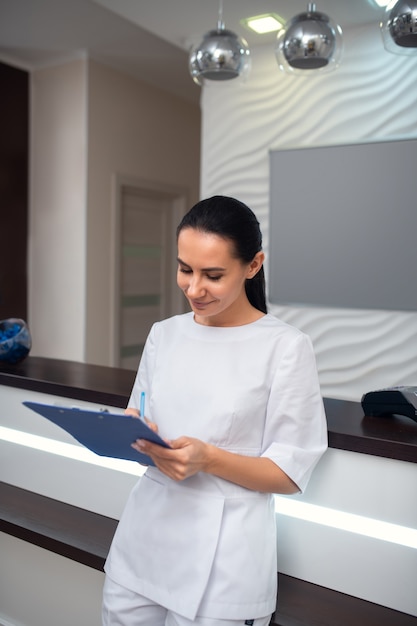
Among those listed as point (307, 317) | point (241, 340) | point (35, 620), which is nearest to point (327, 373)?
point (307, 317)

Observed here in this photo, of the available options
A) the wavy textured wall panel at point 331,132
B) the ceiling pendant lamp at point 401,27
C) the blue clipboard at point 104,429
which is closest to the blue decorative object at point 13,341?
the blue clipboard at point 104,429

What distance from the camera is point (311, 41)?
2.30 metres

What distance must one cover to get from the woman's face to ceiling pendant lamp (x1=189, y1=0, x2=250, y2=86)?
1457 mm

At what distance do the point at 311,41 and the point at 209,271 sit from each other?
1464mm

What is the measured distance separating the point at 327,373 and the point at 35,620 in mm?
2284

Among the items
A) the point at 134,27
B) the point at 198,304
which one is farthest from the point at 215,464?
the point at 134,27

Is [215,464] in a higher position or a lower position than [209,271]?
lower

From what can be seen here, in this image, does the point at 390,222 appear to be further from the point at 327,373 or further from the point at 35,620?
the point at 35,620

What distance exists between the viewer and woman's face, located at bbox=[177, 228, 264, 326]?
4.14 ft

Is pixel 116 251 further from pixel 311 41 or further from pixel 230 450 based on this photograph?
→ pixel 230 450

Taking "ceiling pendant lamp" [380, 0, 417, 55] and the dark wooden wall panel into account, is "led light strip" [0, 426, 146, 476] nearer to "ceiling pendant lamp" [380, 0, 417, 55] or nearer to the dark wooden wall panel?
"ceiling pendant lamp" [380, 0, 417, 55]

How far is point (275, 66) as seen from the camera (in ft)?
12.6

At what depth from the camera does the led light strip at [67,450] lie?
1951mm

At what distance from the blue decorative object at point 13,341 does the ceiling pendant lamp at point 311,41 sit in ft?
5.08
